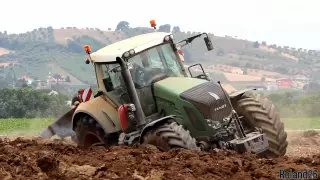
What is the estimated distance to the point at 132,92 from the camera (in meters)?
10.6

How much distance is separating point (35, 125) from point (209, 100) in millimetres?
13040

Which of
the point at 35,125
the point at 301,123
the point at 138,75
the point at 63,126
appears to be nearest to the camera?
the point at 138,75

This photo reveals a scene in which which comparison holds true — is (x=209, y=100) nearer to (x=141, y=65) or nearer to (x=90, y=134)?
(x=141, y=65)

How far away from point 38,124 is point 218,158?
1496 cm

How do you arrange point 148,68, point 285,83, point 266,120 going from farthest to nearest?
point 285,83 → point 148,68 → point 266,120

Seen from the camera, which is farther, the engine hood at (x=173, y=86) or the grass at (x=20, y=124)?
the grass at (x=20, y=124)

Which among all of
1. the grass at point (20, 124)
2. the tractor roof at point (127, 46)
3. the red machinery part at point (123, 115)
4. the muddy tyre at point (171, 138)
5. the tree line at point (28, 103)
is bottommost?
the grass at point (20, 124)

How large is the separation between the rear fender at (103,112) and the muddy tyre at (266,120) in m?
2.06

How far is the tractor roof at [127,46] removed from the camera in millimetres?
11039

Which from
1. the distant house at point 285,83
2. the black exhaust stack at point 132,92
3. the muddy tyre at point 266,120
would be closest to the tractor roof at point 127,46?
the black exhaust stack at point 132,92

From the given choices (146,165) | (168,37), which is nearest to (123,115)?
(168,37)

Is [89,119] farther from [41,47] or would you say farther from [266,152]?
[41,47]

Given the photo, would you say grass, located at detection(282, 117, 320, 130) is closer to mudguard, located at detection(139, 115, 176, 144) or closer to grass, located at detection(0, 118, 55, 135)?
grass, located at detection(0, 118, 55, 135)

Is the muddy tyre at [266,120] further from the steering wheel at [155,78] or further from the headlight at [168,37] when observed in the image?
the headlight at [168,37]
